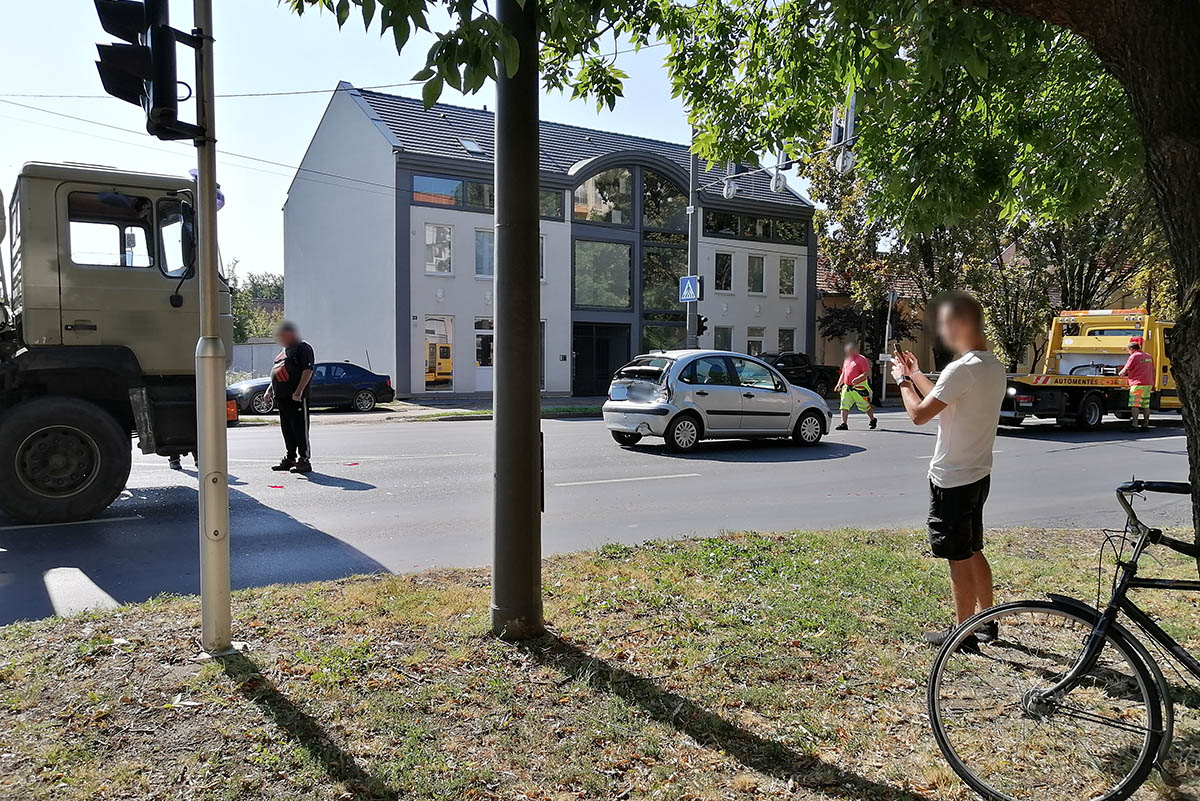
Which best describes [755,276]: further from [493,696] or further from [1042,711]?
[1042,711]

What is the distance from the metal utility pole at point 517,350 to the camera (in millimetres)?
4285

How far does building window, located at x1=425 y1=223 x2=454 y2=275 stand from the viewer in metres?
27.5

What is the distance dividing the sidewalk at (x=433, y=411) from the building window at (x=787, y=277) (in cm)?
1249

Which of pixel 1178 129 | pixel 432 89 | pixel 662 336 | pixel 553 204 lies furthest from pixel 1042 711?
pixel 662 336

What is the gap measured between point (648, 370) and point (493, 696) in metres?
9.96

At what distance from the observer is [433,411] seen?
22.5m

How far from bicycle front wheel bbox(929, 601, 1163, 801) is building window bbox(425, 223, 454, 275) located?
1018 inches

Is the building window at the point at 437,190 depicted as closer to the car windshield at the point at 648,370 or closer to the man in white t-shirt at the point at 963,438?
the car windshield at the point at 648,370

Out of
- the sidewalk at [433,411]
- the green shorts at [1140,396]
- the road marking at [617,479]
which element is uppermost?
the green shorts at [1140,396]

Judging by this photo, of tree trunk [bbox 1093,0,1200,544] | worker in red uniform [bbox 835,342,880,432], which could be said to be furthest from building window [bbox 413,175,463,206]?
tree trunk [bbox 1093,0,1200,544]

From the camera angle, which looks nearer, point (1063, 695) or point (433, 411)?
point (1063, 695)

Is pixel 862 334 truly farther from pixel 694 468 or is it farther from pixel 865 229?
pixel 694 468

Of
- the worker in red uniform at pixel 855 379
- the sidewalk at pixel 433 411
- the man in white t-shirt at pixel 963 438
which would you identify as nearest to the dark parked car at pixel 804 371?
the sidewalk at pixel 433 411

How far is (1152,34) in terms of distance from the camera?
3.40 m
